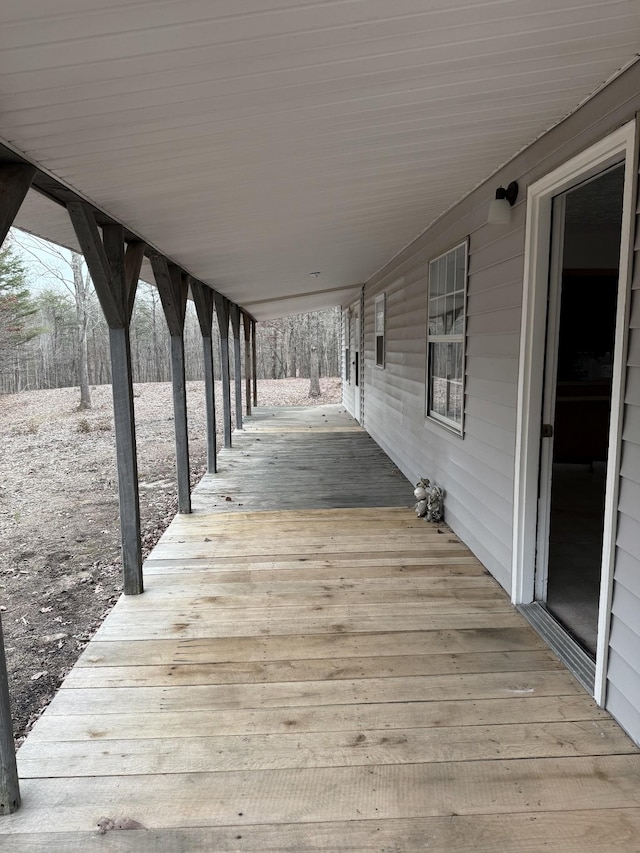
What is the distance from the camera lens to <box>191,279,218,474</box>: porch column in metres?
5.76

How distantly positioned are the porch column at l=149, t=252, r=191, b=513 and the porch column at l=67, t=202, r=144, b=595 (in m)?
0.91

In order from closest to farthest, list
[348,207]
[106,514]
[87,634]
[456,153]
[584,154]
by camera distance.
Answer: [584,154] < [456,153] < [87,634] < [348,207] < [106,514]

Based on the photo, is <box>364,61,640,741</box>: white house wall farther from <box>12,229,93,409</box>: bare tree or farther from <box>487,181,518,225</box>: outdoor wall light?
<box>12,229,93,409</box>: bare tree

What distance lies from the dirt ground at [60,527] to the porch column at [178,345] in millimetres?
654

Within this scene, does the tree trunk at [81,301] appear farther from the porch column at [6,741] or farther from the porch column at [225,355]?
the porch column at [6,741]

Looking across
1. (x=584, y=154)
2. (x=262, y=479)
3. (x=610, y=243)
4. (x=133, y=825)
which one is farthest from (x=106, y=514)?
(x=610, y=243)

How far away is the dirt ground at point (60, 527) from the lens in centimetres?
305

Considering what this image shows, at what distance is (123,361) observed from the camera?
312cm

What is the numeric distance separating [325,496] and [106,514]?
2.50 m

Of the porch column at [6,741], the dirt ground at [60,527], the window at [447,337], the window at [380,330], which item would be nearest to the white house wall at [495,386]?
the window at [447,337]

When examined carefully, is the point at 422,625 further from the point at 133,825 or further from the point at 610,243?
the point at 610,243

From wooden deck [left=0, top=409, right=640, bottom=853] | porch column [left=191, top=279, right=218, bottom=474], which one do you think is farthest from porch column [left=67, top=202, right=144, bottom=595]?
porch column [left=191, top=279, right=218, bottom=474]

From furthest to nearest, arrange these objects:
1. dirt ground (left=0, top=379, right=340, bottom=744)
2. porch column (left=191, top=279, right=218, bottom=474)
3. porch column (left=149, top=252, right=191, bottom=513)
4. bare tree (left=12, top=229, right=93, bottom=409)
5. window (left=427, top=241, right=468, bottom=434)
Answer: bare tree (left=12, top=229, right=93, bottom=409)
porch column (left=191, top=279, right=218, bottom=474)
porch column (left=149, top=252, right=191, bottom=513)
window (left=427, top=241, right=468, bottom=434)
dirt ground (left=0, top=379, right=340, bottom=744)

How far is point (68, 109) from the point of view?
1587mm
